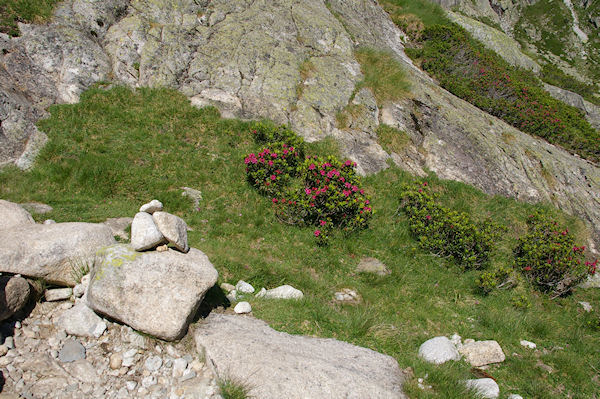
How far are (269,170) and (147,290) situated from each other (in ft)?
21.4

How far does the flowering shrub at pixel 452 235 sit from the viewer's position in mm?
10375

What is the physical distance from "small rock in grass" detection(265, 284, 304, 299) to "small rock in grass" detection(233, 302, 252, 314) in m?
0.75

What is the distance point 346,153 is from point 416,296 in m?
Answer: 6.93

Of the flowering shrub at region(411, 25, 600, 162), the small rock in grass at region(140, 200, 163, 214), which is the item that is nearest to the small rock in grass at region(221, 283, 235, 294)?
the small rock in grass at region(140, 200, 163, 214)

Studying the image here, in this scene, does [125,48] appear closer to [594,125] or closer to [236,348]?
[236,348]

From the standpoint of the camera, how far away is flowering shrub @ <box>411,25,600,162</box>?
19875 mm

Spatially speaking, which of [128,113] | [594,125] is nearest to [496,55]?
[594,125]

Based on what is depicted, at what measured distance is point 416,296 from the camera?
867cm

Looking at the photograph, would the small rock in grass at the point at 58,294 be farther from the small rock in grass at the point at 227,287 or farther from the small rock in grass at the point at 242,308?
the small rock in grass at the point at 242,308

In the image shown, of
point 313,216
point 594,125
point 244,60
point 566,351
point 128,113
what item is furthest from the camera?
point 594,125

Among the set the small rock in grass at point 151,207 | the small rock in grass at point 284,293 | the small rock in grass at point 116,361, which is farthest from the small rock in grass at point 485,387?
the small rock in grass at point 151,207

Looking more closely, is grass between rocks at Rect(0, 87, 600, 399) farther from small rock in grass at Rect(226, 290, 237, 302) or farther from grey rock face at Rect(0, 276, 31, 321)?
grey rock face at Rect(0, 276, 31, 321)

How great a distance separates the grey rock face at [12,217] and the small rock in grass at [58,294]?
1599 mm

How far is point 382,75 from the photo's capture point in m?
17.7
